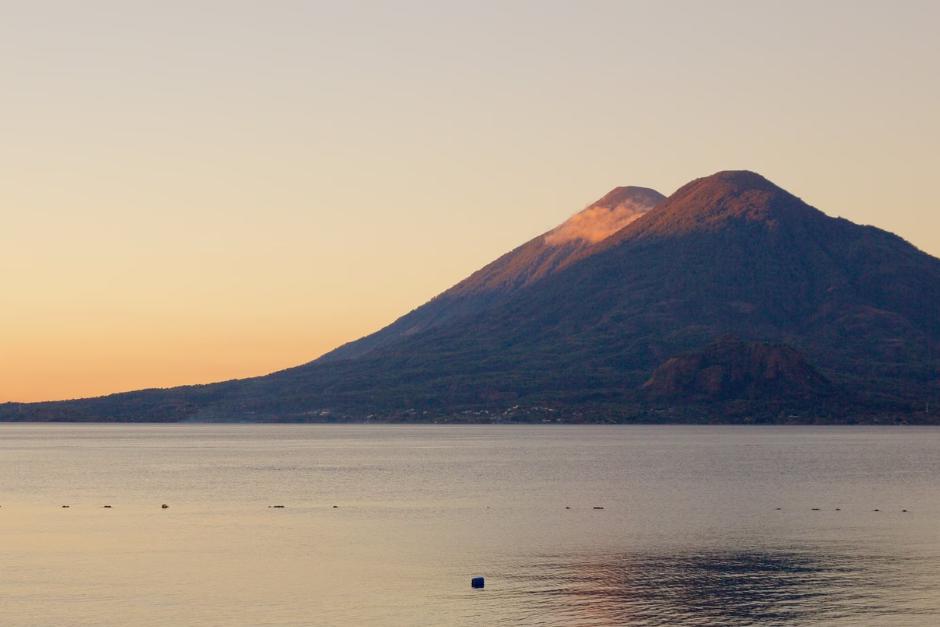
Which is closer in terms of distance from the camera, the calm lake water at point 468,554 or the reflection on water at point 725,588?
the reflection on water at point 725,588

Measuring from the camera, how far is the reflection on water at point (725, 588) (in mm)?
59781

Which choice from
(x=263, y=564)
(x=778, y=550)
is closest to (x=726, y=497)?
(x=778, y=550)

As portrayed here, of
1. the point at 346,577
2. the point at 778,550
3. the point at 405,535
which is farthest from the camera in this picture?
the point at 405,535

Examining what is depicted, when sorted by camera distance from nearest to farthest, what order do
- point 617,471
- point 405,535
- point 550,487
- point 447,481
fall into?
point 405,535 → point 550,487 → point 447,481 → point 617,471

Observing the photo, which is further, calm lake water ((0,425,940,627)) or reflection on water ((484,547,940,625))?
calm lake water ((0,425,940,627))

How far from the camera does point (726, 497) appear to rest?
13325 centimetres

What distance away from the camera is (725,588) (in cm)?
6788

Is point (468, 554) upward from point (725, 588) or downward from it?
upward

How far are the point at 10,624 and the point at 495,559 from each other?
30.1 metres

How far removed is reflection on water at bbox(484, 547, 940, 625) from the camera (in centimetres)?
5978

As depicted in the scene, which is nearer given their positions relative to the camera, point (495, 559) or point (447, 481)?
point (495, 559)

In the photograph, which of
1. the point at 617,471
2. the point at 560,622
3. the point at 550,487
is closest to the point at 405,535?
the point at 560,622

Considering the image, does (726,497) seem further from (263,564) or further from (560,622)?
(560,622)

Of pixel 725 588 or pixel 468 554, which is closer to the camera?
pixel 725 588
